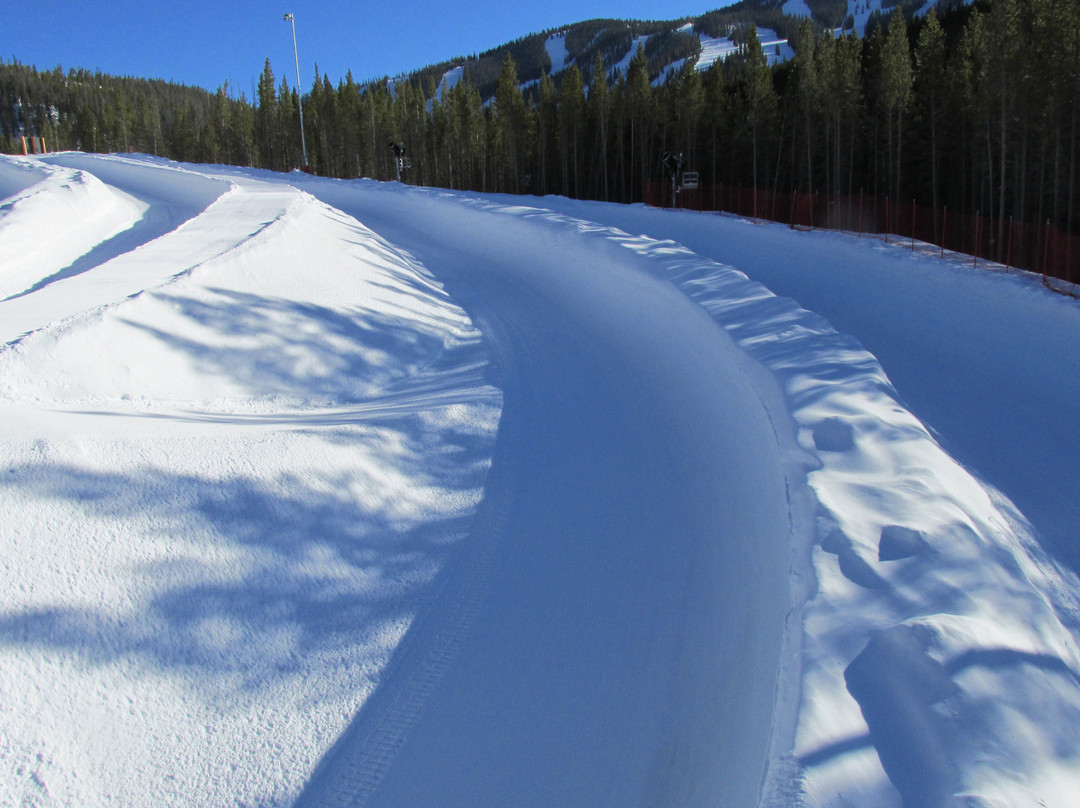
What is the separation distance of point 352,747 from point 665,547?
93.2 inches

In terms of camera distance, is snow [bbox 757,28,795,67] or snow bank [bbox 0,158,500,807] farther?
snow [bbox 757,28,795,67]

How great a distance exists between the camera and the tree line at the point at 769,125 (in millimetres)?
28938

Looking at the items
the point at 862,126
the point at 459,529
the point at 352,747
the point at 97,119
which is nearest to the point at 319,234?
the point at 459,529

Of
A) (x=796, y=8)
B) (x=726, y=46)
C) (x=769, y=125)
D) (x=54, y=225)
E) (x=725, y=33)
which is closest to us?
(x=54, y=225)

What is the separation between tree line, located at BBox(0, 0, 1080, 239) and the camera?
94.9 ft

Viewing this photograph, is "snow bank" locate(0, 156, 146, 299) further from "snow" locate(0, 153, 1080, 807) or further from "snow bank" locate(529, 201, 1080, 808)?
"snow bank" locate(529, 201, 1080, 808)

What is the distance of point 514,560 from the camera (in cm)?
475

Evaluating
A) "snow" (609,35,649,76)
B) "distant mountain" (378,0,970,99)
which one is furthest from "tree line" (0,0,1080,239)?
"snow" (609,35,649,76)

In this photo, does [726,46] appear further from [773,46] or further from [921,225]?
[921,225]

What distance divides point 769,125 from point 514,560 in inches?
2084

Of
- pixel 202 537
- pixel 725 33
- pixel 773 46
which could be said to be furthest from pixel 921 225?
pixel 725 33

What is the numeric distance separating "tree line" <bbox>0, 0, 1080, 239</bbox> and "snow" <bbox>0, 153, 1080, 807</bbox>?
19.7 meters

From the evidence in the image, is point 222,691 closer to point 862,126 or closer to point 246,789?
point 246,789

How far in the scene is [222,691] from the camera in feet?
11.6
